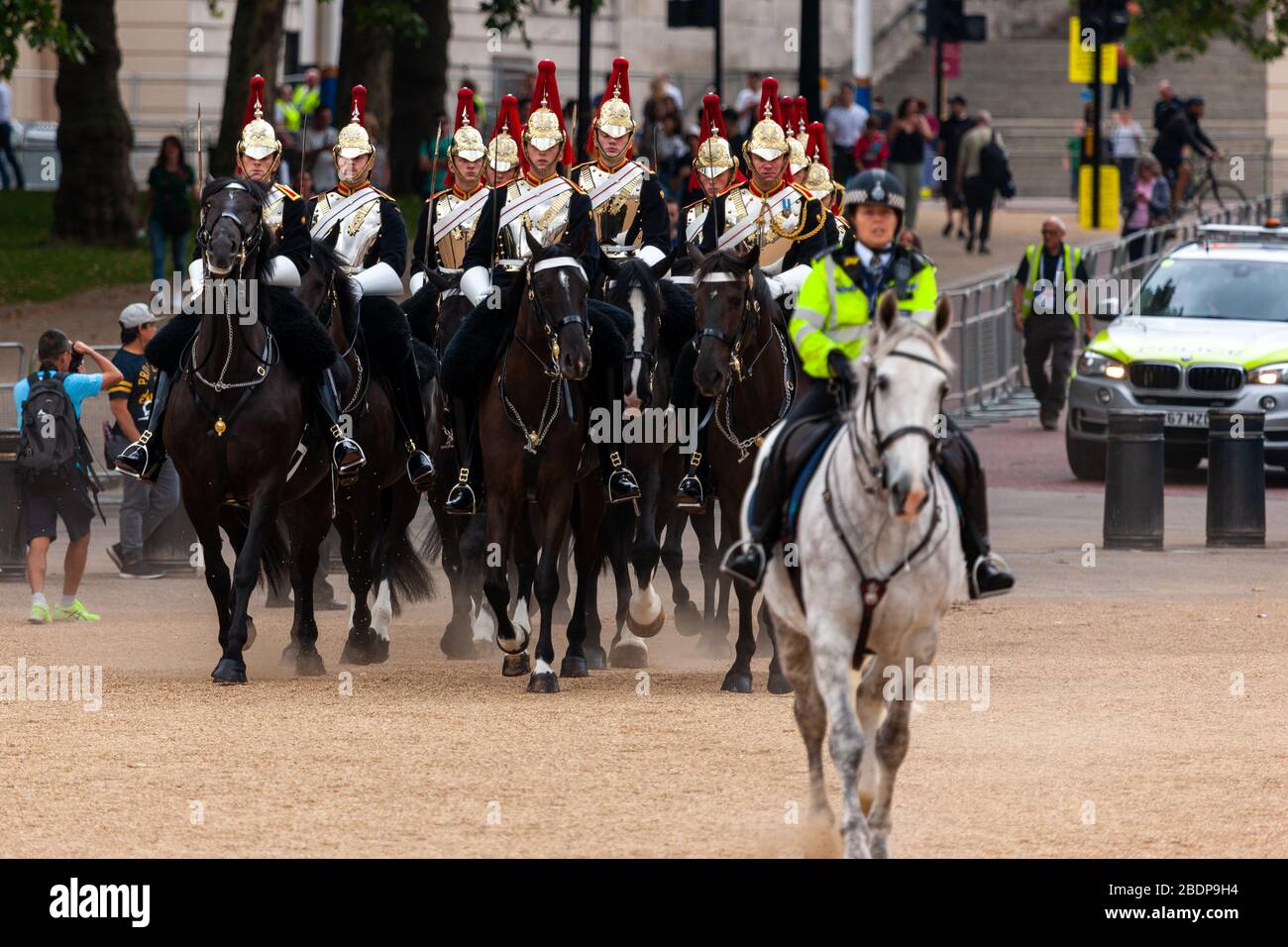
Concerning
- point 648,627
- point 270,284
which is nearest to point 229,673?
point 270,284

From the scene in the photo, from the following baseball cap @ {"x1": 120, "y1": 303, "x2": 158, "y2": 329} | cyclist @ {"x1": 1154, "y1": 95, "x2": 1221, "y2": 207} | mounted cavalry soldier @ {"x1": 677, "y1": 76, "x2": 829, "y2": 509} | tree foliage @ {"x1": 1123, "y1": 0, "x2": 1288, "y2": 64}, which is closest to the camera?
mounted cavalry soldier @ {"x1": 677, "y1": 76, "x2": 829, "y2": 509}

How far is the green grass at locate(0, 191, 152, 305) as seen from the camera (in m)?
29.6

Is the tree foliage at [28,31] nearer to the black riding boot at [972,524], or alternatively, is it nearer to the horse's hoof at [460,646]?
the horse's hoof at [460,646]

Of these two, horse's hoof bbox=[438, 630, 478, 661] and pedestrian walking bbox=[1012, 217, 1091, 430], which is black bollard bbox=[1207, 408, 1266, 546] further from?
pedestrian walking bbox=[1012, 217, 1091, 430]

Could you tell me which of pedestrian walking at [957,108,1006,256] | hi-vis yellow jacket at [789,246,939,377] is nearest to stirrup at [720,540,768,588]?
hi-vis yellow jacket at [789,246,939,377]

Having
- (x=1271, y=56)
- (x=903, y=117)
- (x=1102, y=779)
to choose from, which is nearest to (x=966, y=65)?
(x=1271, y=56)

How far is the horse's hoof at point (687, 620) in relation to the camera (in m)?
15.6

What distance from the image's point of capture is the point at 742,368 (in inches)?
532

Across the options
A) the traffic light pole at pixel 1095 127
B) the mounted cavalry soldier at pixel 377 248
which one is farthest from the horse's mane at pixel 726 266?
the traffic light pole at pixel 1095 127

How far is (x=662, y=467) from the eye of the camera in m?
14.6

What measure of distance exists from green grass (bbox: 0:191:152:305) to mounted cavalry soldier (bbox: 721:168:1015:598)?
819 inches

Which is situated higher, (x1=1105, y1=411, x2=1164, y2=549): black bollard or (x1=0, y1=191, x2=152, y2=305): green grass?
(x1=0, y1=191, x2=152, y2=305): green grass

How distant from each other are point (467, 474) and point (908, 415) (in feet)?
19.3
